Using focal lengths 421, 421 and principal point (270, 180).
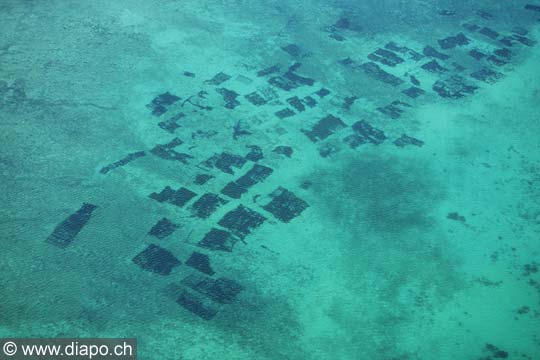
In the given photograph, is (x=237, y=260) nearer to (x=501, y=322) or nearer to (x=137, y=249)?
(x=137, y=249)

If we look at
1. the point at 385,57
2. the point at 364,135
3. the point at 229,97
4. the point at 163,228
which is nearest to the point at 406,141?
the point at 364,135

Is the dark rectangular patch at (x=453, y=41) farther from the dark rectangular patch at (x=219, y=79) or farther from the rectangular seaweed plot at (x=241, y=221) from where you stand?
the rectangular seaweed plot at (x=241, y=221)

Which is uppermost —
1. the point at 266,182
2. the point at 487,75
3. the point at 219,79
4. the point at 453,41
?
the point at 453,41

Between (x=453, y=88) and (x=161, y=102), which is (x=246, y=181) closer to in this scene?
(x=161, y=102)

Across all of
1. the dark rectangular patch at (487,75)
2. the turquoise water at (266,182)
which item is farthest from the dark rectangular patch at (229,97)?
the dark rectangular patch at (487,75)

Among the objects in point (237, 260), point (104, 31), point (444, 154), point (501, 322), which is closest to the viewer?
point (501, 322)

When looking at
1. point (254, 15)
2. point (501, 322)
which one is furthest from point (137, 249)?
point (254, 15)

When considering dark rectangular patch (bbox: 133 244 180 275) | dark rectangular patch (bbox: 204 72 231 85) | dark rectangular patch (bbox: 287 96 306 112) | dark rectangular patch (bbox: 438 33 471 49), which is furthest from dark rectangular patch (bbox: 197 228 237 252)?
dark rectangular patch (bbox: 438 33 471 49)
